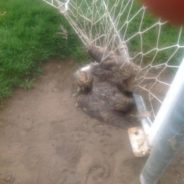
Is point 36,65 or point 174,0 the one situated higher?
point 174,0

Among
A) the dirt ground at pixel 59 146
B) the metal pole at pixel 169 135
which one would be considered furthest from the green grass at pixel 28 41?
the metal pole at pixel 169 135

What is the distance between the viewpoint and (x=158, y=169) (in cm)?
113

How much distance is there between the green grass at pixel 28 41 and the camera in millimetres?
1865

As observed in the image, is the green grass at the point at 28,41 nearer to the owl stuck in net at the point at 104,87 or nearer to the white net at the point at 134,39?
the white net at the point at 134,39

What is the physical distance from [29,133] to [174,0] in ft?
5.05

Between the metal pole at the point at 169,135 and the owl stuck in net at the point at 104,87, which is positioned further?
the owl stuck in net at the point at 104,87

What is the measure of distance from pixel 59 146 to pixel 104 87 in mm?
419

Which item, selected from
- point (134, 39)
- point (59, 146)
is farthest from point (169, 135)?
point (134, 39)

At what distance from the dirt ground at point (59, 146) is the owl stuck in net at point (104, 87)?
2.5 inches

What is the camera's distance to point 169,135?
86 cm

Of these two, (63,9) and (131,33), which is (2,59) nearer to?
(63,9)

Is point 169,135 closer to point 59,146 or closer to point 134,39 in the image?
point 59,146

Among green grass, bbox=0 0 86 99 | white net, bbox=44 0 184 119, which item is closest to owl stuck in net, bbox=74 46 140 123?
white net, bbox=44 0 184 119

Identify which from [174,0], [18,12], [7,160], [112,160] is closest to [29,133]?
[7,160]
